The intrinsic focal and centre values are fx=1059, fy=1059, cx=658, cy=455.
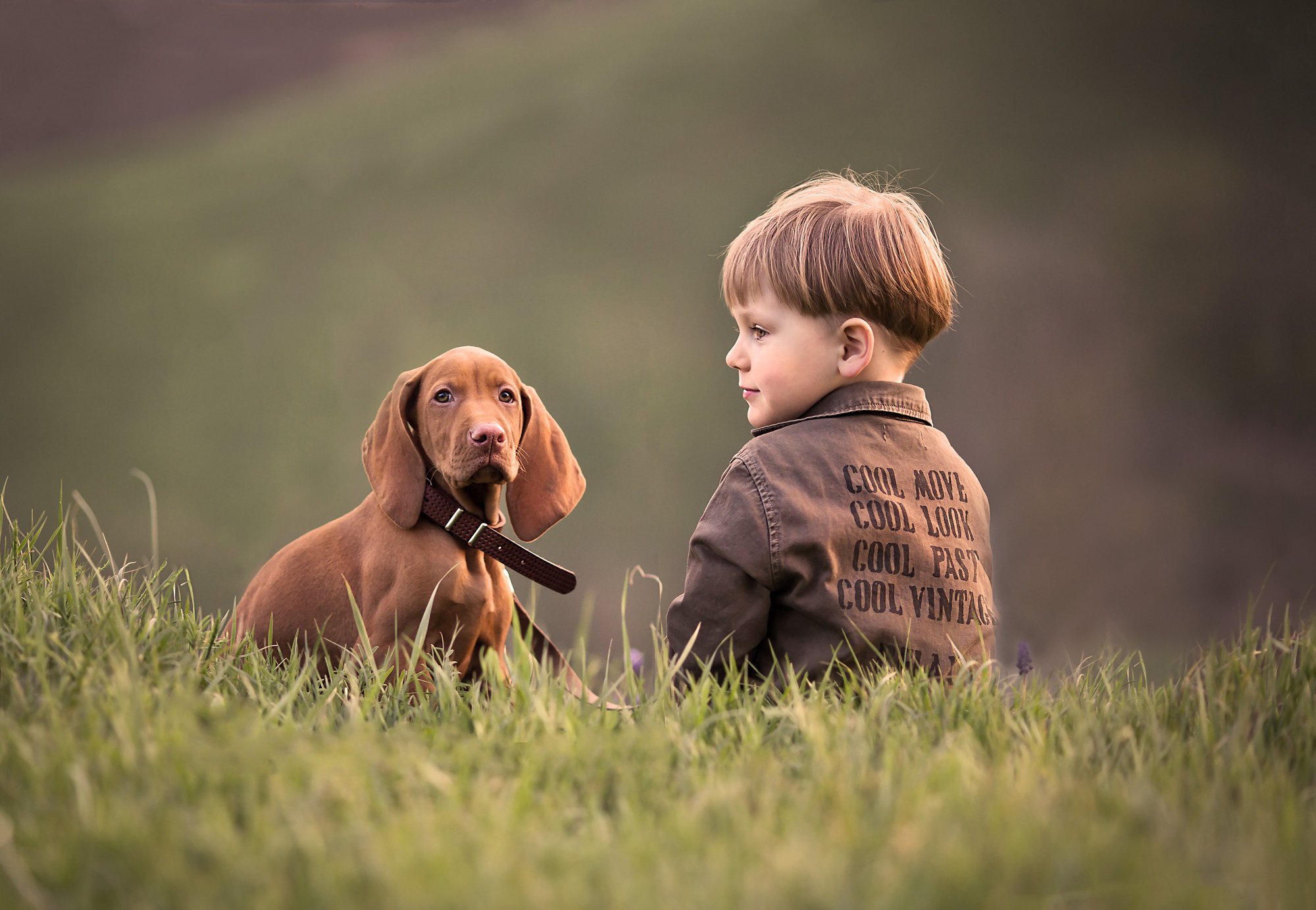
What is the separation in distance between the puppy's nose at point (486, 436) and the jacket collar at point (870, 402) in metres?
0.65

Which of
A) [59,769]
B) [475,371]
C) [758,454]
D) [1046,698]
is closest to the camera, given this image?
[59,769]

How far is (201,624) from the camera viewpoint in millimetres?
2584

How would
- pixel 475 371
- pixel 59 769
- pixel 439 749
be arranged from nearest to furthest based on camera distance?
pixel 59 769
pixel 439 749
pixel 475 371

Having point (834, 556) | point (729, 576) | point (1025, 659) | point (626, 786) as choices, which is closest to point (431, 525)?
point (729, 576)

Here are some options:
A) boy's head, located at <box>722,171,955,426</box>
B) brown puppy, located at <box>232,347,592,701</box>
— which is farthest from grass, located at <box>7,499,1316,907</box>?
boy's head, located at <box>722,171,955,426</box>

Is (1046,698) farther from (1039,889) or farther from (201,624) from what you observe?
(201,624)

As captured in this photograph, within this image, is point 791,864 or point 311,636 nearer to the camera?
point 791,864

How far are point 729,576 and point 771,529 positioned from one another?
15 cm

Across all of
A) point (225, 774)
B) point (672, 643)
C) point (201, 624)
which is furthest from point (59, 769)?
point (672, 643)

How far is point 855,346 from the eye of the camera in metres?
2.69

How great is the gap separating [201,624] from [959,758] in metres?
1.86

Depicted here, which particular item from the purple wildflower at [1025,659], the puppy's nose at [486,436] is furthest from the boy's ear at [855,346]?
the purple wildflower at [1025,659]

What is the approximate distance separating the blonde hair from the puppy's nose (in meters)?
0.77

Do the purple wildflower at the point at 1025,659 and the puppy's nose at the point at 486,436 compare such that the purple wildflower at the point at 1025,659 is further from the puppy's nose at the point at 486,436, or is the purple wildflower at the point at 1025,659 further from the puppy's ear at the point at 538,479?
the puppy's nose at the point at 486,436
